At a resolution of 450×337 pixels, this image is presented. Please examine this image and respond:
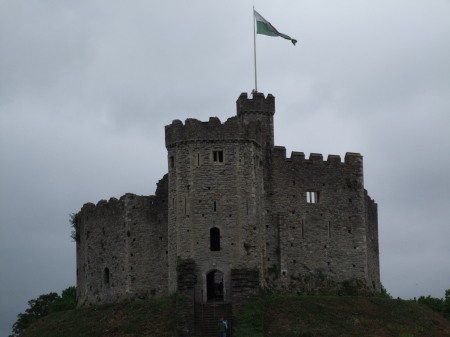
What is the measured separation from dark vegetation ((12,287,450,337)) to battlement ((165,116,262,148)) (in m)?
10.9

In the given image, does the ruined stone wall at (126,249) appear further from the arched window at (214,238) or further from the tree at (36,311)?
the tree at (36,311)

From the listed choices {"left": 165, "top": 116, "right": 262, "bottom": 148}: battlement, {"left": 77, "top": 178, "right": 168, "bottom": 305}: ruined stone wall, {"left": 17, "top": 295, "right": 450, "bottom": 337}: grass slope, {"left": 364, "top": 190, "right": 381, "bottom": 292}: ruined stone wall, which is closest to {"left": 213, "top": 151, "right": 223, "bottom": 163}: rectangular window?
{"left": 165, "top": 116, "right": 262, "bottom": 148}: battlement

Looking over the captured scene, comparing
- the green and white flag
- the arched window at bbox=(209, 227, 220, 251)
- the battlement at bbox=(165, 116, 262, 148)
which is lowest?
the arched window at bbox=(209, 227, 220, 251)

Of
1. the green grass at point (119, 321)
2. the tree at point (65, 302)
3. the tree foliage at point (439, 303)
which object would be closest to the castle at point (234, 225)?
the green grass at point (119, 321)

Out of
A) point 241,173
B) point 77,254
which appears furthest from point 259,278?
point 77,254

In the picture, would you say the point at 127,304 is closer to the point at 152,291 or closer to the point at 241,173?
the point at 152,291

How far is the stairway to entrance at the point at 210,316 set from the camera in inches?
2670

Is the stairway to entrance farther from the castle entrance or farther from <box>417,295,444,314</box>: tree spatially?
<box>417,295,444,314</box>: tree

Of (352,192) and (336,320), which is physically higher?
(352,192)

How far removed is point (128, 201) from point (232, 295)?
1293 cm

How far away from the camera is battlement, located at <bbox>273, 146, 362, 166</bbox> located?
78062 millimetres

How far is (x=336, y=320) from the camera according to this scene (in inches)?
2749

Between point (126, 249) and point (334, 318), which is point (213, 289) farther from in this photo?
point (126, 249)

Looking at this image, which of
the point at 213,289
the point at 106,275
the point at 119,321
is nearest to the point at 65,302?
the point at 106,275
